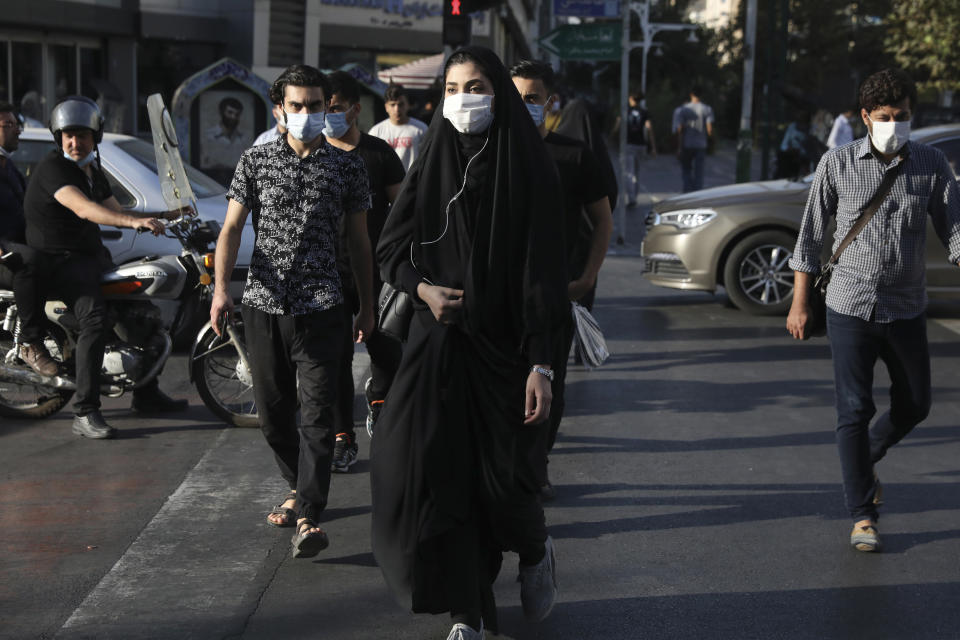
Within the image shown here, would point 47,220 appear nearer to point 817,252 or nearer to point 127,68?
point 817,252

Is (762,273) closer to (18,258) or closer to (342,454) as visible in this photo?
(342,454)

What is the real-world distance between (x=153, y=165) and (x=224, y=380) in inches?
117

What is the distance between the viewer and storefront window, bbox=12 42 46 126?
21.5 meters

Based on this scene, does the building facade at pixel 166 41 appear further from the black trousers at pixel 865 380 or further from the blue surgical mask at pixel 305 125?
the black trousers at pixel 865 380

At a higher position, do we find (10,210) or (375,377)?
(10,210)

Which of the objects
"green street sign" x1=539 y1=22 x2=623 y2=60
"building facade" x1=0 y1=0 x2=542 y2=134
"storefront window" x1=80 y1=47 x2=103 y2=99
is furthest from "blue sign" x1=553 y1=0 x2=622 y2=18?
"storefront window" x1=80 y1=47 x2=103 y2=99

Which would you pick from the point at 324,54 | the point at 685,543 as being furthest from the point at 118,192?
the point at 324,54

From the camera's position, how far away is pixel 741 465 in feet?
22.1

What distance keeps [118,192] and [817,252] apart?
5750mm

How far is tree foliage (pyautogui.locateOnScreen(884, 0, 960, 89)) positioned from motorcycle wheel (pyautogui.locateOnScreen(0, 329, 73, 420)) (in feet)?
51.5

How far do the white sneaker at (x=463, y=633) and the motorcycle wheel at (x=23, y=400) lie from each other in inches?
171

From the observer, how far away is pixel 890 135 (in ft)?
16.6

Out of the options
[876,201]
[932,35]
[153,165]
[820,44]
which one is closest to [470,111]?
[876,201]

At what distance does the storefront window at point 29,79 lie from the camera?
21516 mm
